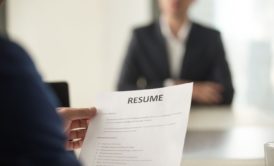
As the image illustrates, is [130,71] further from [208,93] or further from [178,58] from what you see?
[208,93]

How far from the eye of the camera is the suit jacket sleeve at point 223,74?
2324mm

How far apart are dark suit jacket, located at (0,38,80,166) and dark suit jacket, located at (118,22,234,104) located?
1.87 m

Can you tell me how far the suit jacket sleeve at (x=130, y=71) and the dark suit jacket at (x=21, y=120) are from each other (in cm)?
180

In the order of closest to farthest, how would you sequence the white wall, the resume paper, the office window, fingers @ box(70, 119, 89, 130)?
the resume paper
fingers @ box(70, 119, 89, 130)
the office window
the white wall

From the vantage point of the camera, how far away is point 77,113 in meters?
0.85

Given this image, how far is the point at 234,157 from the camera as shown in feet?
3.37

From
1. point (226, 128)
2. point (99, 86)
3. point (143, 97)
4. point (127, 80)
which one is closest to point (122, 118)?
point (143, 97)

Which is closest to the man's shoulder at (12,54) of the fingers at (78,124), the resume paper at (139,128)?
the resume paper at (139,128)

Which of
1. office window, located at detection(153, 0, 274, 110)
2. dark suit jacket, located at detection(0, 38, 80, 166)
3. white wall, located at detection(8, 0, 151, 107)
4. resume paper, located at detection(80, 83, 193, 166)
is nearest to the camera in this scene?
dark suit jacket, located at detection(0, 38, 80, 166)

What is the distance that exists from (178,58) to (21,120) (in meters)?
2.15

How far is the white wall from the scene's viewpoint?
10.7 feet

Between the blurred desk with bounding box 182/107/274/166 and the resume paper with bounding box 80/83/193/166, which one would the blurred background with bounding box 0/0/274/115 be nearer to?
the blurred desk with bounding box 182/107/274/166

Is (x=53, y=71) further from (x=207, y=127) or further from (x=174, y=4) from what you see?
(x=207, y=127)

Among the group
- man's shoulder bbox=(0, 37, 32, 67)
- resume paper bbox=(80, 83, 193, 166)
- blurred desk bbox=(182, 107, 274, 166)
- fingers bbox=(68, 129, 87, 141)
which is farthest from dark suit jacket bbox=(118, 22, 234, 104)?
man's shoulder bbox=(0, 37, 32, 67)
